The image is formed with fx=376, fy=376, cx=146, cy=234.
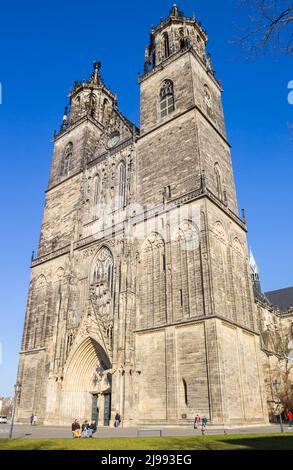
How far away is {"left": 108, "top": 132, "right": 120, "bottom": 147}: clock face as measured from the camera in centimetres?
3093

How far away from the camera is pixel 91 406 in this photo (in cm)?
2275

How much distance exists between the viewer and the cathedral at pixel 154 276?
1888cm

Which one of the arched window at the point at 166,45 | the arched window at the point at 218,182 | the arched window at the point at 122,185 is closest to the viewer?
the arched window at the point at 218,182

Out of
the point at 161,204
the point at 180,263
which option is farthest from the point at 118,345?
the point at 161,204

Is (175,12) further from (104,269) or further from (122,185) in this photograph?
(104,269)

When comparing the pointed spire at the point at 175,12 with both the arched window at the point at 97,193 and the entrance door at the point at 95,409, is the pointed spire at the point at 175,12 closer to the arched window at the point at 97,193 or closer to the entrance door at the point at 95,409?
the arched window at the point at 97,193

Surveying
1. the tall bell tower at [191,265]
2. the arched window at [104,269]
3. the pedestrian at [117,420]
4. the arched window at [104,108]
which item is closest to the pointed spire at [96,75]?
the arched window at [104,108]

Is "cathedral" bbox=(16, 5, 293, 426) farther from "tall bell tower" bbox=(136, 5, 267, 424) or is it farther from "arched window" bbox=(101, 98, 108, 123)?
"arched window" bbox=(101, 98, 108, 123)

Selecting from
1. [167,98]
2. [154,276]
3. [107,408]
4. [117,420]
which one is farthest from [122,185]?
[117,420]

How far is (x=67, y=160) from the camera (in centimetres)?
3491

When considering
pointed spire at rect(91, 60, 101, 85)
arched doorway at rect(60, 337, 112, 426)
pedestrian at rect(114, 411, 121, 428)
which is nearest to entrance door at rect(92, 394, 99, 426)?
arched doorway at rect(60, 337, 112, 426)

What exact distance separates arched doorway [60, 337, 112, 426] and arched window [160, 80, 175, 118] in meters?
17.3

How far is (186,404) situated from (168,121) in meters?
18.5

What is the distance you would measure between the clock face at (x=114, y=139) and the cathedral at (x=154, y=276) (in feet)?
0.37
